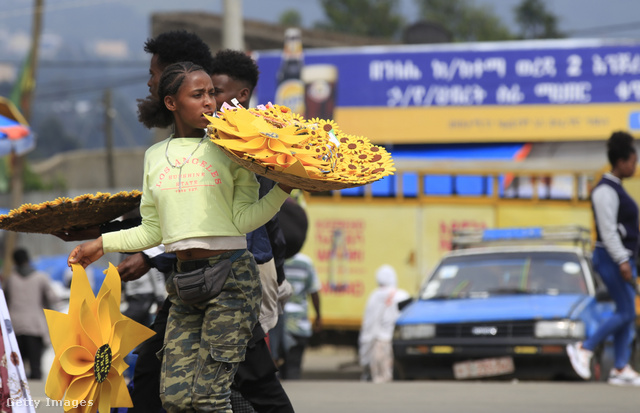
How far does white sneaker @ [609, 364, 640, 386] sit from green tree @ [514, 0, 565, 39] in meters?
47.0

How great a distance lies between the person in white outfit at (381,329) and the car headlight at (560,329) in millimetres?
3010

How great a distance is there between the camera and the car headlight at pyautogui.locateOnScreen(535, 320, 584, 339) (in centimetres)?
855

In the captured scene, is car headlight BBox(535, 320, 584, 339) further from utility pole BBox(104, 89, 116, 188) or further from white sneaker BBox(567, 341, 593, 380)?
utility pole BBox(104, 89, 116, 188)

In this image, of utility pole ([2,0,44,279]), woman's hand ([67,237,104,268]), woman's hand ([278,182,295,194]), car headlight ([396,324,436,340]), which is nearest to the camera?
woman's hand ([278,182,295,194])

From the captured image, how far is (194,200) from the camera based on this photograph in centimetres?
372

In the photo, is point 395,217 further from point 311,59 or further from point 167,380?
point 167,380

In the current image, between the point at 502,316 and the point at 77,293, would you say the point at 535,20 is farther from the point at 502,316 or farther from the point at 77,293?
the point at 77,293

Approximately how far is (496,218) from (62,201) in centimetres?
1160

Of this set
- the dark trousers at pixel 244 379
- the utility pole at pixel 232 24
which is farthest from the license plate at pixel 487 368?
the utility pole at pixel 232 24

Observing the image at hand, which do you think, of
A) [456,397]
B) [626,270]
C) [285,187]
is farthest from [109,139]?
[285,187]

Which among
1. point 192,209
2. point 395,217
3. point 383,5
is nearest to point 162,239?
point 192,209

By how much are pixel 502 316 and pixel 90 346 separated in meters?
5.63

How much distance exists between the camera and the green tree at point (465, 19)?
56656 millimetres

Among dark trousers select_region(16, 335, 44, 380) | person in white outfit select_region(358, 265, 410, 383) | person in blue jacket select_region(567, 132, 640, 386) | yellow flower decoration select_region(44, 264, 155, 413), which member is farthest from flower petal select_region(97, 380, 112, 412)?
dark trousers select_region(16, 335, 44, 380)
